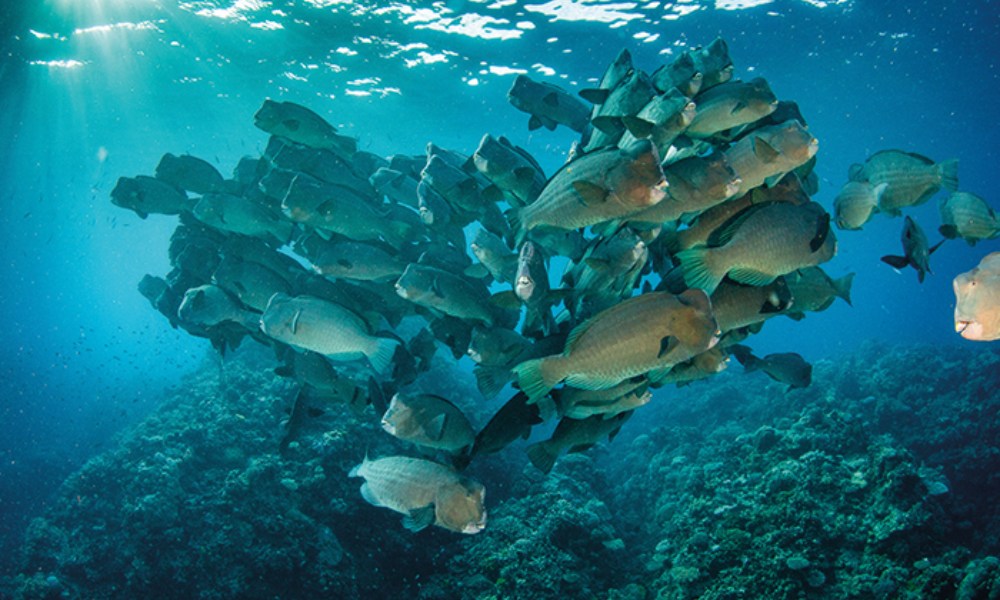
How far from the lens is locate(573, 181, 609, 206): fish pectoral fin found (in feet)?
9.70

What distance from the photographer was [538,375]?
2854mm

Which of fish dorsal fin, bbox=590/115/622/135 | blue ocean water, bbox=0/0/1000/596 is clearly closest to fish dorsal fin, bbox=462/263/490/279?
fish dorsal fin, bbox=590/115/622/135

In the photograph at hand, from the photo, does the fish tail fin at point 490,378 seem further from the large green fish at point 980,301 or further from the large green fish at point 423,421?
the large green fish at point 980,301

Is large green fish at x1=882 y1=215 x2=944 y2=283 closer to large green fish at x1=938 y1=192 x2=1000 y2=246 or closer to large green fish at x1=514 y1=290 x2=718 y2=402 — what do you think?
large green fish at x1=938 y1=192 x2=1000 y2=246

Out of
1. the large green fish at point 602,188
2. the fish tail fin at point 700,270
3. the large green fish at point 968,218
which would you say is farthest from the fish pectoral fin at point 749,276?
the large green fish at point 968,218

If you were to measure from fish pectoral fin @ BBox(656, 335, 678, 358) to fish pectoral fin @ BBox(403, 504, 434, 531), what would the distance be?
2268mm

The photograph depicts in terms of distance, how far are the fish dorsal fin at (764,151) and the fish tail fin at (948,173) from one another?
7.23 ft

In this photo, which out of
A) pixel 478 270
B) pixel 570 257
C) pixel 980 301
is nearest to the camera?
pixel 980 301

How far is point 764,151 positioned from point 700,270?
0.92m

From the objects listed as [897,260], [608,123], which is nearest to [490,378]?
[608,123]

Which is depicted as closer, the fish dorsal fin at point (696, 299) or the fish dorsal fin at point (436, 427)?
the fish dorsal fin at point (696, 299)

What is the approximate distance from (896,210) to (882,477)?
15.9 feet

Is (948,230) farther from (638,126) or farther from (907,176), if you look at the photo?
(638,126)

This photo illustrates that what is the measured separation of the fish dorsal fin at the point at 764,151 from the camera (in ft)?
10.1
